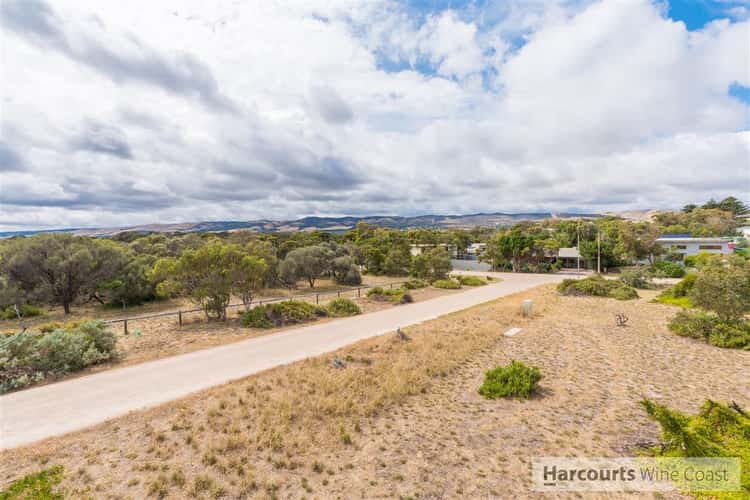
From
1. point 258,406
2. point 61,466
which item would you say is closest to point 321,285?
point 258,406

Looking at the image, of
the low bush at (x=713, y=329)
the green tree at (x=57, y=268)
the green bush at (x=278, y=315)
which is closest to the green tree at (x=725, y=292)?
the low bush at (x=713, y=329)

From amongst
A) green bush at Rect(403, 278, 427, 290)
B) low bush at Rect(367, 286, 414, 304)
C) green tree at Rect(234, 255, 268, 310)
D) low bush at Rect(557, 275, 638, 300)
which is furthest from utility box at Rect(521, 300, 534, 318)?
green tree at Rect(234, 255, 268, 310)

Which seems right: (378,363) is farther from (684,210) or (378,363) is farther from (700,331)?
(684,210)

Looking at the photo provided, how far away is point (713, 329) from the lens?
1152 centimetres

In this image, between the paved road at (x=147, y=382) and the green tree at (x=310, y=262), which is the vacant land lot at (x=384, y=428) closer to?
the paved road at (x=147, y=382)

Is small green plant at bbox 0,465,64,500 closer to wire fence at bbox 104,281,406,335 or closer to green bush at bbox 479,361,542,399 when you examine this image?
green bush at bbox 479,361,542,399

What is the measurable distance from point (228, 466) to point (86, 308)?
815 inches

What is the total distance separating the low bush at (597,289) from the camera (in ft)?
68.6

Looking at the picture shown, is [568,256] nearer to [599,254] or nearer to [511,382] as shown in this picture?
[599,254]

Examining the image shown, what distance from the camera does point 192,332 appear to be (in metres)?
12.7

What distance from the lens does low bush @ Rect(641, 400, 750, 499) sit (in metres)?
4.50

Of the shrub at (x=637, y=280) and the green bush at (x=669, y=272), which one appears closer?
the shrub at (x=637, y=280)

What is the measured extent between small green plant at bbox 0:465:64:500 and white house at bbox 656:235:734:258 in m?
53.7

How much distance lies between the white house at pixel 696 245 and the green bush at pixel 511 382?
4540cm
